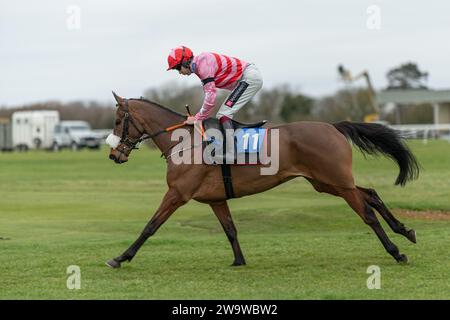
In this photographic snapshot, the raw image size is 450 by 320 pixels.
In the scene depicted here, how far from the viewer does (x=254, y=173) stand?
12086mm

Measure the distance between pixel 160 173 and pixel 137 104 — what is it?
25006mm

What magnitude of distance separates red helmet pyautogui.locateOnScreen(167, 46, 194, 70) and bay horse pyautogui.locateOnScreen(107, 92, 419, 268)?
2.95 feet

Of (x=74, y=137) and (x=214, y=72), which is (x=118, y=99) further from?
(x=74, y=137)

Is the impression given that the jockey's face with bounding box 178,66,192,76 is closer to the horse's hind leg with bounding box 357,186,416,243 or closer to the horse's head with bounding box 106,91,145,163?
the horse's head with bounding box 106,91,145,163

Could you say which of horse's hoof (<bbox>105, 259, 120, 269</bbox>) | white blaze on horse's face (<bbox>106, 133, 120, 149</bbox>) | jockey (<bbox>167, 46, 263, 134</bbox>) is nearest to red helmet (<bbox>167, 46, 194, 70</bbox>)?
jockey (<bbox>167, 46, 263, 134</bbox>)

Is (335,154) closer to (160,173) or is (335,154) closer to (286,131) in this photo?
(286,131)

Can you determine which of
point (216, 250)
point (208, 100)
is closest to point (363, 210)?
point (208, 100)

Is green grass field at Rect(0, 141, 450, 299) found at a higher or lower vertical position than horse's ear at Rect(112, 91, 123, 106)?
lower

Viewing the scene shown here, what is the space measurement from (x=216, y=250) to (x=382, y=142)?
10.1 feet

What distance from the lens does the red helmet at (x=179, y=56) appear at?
1190 centimetres

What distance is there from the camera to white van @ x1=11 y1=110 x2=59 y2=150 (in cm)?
7550

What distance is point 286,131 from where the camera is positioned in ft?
39.5
